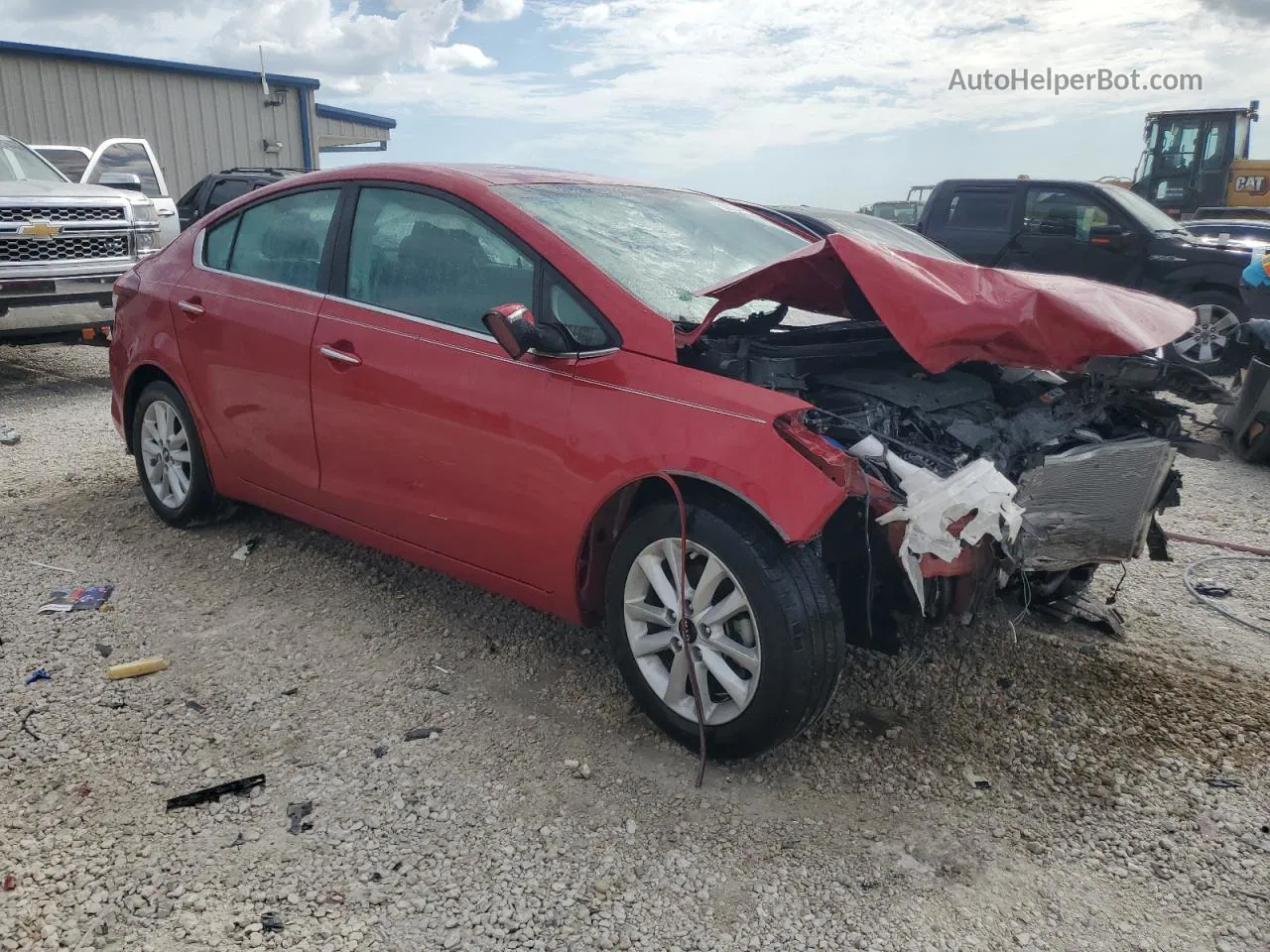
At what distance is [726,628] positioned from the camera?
284 cm

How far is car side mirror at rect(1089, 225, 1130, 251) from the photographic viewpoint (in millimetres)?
10258

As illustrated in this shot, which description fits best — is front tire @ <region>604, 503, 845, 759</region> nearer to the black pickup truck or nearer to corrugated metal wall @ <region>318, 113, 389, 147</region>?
the black pickup truck

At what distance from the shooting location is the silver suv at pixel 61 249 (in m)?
7.55

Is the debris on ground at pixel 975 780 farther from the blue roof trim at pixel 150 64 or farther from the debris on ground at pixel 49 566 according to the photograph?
the blue roof trim at pixel 150 64

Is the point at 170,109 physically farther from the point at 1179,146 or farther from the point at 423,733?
the point at 423,733

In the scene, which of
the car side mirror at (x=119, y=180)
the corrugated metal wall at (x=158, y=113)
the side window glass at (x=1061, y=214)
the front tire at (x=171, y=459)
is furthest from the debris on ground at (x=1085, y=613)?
the corrugated metal wall at (x=158, y=113)

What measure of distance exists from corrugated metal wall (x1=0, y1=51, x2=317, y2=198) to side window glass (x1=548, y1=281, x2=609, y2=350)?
740 inches

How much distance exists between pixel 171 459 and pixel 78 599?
0.88 metres

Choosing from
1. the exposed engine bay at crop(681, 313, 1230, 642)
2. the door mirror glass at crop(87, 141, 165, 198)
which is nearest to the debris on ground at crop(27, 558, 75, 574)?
the exposed engine bay at crop(681, 313, 1230, 642)

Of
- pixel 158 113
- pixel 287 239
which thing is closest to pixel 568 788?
pixel 287 239

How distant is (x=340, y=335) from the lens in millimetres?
3596

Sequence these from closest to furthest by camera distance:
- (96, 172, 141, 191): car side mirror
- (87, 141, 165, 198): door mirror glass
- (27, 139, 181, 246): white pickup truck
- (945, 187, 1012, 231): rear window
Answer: (96, 172, 141, 191): car side mirror < (27, 139, 181, 246): white pickup truck < (945, 187, 1012, 231): rear window < (87, 141, 165, 198): door mirror glass

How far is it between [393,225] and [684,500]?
1.60 metres

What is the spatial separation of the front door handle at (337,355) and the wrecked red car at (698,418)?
1 centimetres
